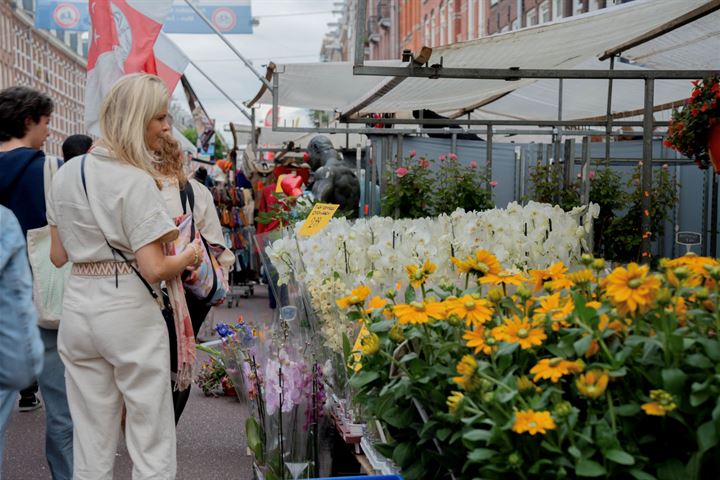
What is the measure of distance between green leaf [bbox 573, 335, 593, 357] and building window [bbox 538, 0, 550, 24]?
21.7 m

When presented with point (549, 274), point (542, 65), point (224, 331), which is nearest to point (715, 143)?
point (542, 65)

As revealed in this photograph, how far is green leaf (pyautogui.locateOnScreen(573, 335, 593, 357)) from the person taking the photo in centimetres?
193

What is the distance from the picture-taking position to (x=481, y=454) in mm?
1900

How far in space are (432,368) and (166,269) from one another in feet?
4.89

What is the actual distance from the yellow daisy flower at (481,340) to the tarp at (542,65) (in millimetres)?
3478

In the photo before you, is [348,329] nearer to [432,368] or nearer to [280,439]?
[280,439]

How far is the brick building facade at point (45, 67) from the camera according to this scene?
3497 inches

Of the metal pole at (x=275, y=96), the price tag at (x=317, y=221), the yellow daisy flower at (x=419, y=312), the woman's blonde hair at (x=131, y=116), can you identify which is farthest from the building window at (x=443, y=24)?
the yellow daisy flower at (x=419, y=312)

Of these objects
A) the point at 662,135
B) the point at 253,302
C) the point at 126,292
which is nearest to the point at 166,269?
the point at 126,292

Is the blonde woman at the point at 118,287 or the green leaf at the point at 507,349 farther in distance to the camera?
the blonde woman at the point at 118,287

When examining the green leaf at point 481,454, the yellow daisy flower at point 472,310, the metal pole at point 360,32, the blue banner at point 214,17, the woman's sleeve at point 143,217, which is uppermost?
the blue banner at point 214,17

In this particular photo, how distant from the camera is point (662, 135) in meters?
11.5

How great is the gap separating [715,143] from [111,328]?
370cm

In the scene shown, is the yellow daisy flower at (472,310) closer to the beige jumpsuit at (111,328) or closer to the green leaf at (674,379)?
the green leaf at (674,379)
